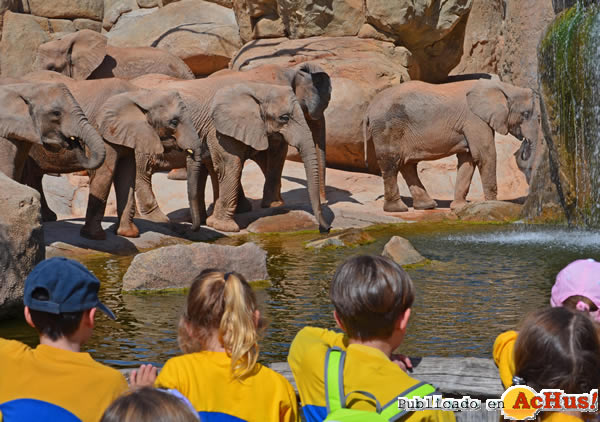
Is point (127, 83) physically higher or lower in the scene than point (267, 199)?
higher

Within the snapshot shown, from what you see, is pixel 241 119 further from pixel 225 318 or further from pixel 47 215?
pixel 225 318

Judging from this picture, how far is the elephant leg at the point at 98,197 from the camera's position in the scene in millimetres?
11156

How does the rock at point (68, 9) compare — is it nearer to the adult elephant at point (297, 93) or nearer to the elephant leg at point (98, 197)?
the adult elephant at point (297, 93)

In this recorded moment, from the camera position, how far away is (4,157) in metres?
10.2

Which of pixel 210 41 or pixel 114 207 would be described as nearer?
pixel 114 207

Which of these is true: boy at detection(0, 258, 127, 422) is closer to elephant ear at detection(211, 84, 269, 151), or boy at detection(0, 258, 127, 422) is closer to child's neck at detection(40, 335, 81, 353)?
child's neck at detection(40, 335, 81, 353)

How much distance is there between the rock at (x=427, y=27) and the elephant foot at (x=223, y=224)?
6.96 meters

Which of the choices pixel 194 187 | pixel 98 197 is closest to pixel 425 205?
pixel 194 187

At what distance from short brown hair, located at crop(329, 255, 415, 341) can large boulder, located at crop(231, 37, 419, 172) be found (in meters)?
14.2

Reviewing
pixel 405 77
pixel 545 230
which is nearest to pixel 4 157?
pixel 545 230

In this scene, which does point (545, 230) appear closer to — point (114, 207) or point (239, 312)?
point (114, 207)

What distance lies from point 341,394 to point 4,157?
844 centimetres

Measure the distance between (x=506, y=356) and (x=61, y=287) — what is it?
1310 mm

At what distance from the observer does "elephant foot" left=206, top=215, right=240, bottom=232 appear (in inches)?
510
